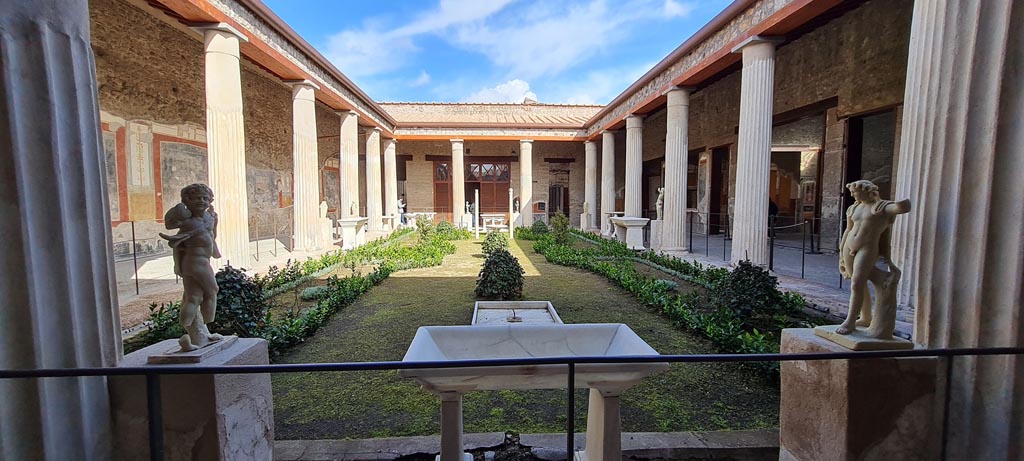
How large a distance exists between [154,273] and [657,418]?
8.24m

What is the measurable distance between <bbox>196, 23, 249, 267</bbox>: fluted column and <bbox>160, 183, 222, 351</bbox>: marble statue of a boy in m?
6.25

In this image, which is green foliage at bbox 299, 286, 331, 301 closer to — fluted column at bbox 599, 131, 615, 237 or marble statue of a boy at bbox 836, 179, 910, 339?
marble statue of a boy at bbox 836, 179, 910, 339

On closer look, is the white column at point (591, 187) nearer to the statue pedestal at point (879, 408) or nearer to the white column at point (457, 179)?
the white column at point (457, 179)

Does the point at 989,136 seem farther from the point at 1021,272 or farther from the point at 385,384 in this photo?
the point at 385,384

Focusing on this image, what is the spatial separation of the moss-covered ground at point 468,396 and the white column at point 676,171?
18.3 feet

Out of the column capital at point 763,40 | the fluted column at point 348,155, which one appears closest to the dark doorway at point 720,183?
the column capital at point 763,40

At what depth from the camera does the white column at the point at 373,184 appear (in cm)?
1542

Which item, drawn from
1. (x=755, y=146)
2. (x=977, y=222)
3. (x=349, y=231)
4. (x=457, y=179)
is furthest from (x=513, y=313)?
(x=457, y=179)

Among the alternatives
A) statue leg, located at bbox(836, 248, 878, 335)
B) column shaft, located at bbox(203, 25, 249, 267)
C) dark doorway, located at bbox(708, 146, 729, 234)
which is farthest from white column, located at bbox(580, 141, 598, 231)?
statue leg, located at bbox(836, 248, 878, 335)

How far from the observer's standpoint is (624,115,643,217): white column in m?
13.0

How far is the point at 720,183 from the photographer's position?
47.4ft

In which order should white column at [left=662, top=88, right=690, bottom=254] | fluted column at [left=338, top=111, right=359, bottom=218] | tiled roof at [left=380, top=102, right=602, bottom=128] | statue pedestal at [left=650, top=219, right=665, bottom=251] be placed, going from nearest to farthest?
1. white column at [left=662, top=88, right=690, bottom=254]
2. statue pedestal at [left=650, top=219, right=665, bottom=251]
3. fluted column at [left=338, top=111, right=359, bottom=218]
4. tiled roof at [left=380, top=102, right=602, bottom=128]

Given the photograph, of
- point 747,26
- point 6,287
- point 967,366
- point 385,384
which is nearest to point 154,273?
point 385,384

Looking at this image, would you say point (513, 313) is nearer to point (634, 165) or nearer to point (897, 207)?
point (897, 207)
